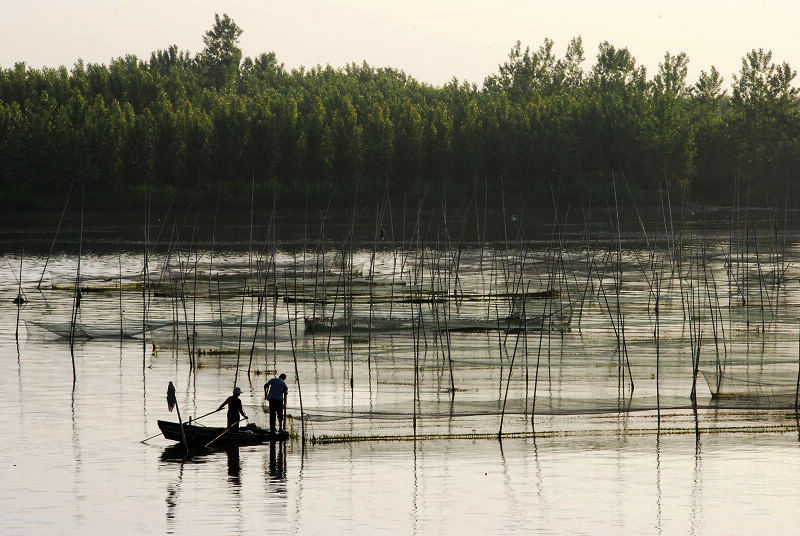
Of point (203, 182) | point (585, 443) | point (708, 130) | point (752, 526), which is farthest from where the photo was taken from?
point (708, 130)

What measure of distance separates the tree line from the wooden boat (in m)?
62.9

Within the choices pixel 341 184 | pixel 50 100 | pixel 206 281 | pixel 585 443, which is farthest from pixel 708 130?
pixel 585 443

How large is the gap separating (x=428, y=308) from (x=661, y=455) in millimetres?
16052

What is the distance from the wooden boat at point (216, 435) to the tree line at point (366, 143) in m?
62.9

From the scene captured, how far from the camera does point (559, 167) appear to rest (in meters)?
106

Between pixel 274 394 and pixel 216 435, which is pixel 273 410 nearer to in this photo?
pixel 274 394

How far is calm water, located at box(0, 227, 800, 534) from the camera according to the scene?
15.9 m

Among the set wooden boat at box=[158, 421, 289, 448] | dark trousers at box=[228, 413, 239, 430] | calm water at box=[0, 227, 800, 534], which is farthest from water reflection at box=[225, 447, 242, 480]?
dark trousers at box=[228, 413, 239, 430]

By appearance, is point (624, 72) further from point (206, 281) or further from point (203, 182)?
point (206, 281)

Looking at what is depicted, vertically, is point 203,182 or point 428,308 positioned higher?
A: point 203,182

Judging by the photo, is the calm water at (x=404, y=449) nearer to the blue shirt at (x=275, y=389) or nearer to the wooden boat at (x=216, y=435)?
the wooden boat at (x=216, y=435)

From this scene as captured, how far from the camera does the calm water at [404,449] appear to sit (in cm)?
1585

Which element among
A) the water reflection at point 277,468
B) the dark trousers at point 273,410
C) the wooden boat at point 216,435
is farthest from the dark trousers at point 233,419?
the water reflection at point 277,468

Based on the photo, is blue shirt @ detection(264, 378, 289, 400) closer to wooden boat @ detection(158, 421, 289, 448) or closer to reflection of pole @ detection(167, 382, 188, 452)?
wooden boat @ detection(158, 421, 289, 448)
